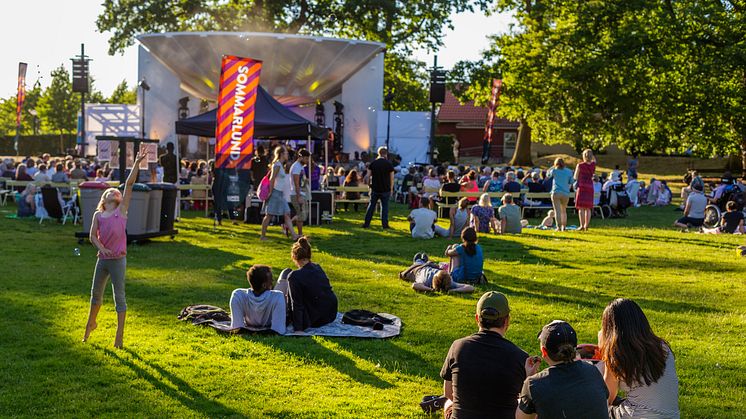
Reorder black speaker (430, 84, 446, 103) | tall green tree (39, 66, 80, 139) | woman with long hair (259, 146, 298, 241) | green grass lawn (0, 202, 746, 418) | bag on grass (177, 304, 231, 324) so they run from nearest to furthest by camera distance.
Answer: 1. green grass lawn (0, 202, 746, 418)
2. bag on grass (177, 304, 231, 324)
3. woman with long hair (259, 146, 298, 241)
4. black speaker (430, 84, 446, 103)
5. tall green tree (39, 66, 80, 139)

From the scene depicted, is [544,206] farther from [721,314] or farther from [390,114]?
[390,114]

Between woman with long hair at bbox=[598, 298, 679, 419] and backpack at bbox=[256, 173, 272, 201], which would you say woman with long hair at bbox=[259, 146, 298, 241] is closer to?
backpack at bbox=[256, 173, 272, 201]

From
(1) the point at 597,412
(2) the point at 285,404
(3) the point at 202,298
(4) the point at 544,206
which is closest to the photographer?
(1) the point at 597,412

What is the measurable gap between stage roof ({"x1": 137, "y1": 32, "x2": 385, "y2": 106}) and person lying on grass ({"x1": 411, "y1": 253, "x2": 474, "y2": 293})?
2507 cm

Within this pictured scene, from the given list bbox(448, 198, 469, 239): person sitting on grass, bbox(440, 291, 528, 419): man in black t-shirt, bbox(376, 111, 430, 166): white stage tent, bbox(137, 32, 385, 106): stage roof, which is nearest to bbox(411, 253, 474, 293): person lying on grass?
bbox(448, 198, 469, 239): person sitting on grass

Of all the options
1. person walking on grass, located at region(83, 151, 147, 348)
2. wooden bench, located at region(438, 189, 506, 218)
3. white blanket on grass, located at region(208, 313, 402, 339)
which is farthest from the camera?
wooden bench, located at region(438, 189, 506, 218)

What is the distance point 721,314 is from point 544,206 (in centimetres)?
1373

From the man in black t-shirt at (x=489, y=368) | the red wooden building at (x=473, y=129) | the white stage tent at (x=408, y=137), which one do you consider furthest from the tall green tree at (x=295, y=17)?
the man in black t-shirt at (x=489, y=368)

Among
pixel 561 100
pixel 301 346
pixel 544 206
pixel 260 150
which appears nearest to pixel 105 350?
pixel 301 346

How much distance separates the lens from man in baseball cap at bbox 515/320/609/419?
489 cm

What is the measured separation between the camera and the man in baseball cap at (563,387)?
4.89 m

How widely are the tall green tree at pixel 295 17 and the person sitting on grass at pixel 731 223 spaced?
2760cm

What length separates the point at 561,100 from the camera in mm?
41594

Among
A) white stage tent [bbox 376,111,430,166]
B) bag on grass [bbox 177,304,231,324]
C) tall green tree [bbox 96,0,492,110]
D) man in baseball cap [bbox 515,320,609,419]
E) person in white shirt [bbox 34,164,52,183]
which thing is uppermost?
tall green tree [bbox 96,0,492,110]
